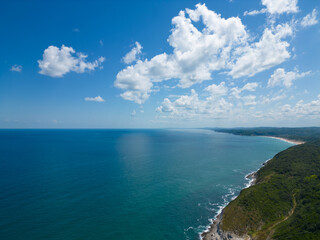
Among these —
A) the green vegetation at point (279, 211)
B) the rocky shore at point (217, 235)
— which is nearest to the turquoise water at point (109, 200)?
the rocky shore at point (217, 235)

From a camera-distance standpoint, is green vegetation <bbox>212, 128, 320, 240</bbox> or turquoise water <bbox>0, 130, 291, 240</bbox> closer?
green vegetation <bbox>212, 128, 320, 240</bbox>

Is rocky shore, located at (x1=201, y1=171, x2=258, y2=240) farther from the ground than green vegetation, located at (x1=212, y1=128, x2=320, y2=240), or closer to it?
closer to it

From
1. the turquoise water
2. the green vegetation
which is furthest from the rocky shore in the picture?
the turquoise water

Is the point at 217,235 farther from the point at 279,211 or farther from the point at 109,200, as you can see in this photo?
the point at 109,200

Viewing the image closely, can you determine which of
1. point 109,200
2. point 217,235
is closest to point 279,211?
point 217,235

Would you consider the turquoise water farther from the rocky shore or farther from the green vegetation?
the green vegetation

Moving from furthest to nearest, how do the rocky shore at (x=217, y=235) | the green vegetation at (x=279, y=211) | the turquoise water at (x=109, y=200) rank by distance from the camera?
the turquoise water at (x=109, y=200) < the rocky shore at (x=217, y=235) < the green vegetation at (x=279, y=211)

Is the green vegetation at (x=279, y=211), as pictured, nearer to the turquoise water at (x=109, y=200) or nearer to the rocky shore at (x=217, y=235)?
the rocky shore at (x=217, y=235)

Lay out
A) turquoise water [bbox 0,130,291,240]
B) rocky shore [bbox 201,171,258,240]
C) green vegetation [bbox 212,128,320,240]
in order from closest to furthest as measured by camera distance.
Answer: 1. green vegetation [bbox 212,128,320,240]
2. rocky shore [bbox 201,171,258,240]
3. turquoise water [bbox 0,130,291,240]

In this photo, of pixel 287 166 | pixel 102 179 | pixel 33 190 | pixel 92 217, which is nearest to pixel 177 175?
pixel 102 179

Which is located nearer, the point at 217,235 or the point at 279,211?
the point at 217,235

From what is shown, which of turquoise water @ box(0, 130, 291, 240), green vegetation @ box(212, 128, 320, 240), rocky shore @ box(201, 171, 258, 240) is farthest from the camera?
turquoise water @ box(0, 130, 291, 240)
